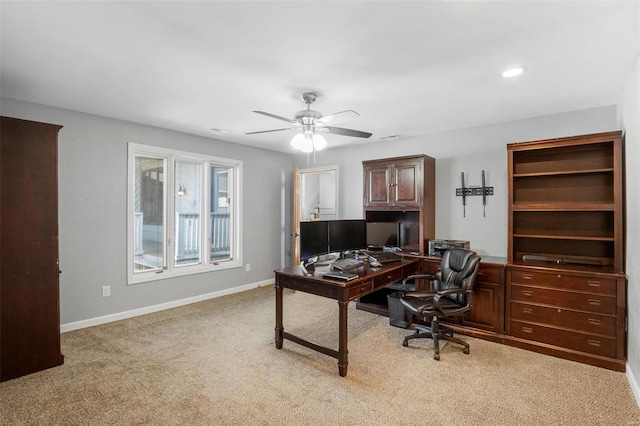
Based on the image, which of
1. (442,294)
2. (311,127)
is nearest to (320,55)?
(311,127)

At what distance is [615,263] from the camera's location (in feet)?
9.43

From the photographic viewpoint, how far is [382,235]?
14.9 feet

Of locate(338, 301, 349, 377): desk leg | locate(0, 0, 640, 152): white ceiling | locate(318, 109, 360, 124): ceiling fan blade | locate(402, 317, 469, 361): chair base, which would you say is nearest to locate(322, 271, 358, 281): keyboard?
locate(338, 301, 349, 377): desk leg

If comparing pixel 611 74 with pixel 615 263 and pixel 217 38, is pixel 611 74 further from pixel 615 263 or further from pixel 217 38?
pixel 217 38

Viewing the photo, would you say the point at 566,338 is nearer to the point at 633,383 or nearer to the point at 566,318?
the point at 566,318

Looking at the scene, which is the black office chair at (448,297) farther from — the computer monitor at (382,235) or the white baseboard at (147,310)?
the white baseboard at (147,310)

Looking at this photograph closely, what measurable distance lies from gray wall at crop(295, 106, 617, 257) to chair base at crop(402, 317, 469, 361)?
4.52ft

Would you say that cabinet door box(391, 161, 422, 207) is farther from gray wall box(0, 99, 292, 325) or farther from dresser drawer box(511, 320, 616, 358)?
gray wall box(0, 99, 292, 325)

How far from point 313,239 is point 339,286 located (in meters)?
0.72

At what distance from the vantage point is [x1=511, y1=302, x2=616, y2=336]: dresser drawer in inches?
110

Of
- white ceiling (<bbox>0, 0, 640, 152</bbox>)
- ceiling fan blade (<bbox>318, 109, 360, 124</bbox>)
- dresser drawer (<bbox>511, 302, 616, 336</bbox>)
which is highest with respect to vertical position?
white ceiling (<bbox>0, 0, 640, 152</bbox>)

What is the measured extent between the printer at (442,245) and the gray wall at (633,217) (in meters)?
1.45

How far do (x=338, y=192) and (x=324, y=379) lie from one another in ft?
11.3

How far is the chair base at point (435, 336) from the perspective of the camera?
2.98 meters
